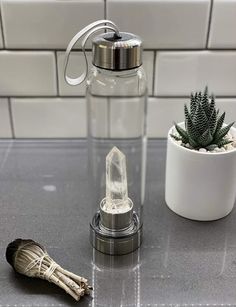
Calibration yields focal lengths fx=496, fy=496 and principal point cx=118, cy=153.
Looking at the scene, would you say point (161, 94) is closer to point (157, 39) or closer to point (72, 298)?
point (157, 39)

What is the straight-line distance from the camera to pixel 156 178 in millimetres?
855

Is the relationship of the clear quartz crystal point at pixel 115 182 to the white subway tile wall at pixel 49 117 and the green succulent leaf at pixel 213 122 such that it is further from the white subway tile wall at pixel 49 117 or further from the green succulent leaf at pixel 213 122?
the white subway tile wall at pixel 49 117

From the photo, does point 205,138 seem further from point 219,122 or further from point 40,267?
point 40,267

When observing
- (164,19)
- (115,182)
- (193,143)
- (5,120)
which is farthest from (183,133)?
(5,120)

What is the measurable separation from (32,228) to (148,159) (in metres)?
0.28

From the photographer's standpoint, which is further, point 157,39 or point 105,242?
point 157,39

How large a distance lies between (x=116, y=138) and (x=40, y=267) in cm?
29

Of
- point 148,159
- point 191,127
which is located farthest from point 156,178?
point 191,127

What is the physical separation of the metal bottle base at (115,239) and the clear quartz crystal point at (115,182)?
34mm

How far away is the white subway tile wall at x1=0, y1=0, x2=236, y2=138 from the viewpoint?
0.84 metres

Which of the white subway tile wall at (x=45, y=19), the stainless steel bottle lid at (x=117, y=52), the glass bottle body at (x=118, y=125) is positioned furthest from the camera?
the white subway tile wall at (x=45, y=19)

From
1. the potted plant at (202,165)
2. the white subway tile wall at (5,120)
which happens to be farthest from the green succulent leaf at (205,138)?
the white subway tile wall at (5,120)

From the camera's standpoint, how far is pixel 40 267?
0.62m

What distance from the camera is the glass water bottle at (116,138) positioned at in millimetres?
602
